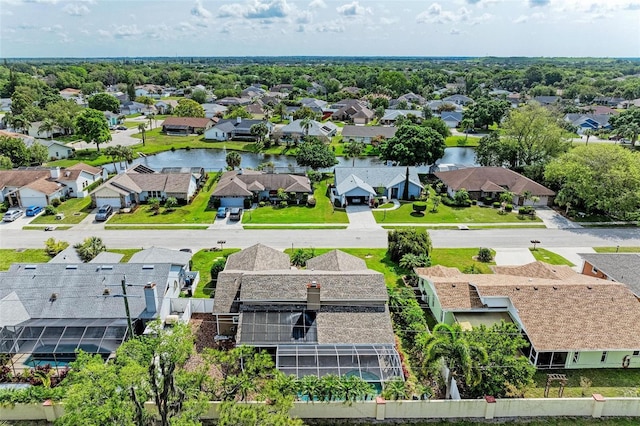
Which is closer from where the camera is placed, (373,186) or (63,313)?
(63,313)

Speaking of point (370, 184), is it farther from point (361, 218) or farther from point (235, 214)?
point (235, 214)

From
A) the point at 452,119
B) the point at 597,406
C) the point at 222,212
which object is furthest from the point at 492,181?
the point at 452,119

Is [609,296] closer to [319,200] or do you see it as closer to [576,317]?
[576,317]

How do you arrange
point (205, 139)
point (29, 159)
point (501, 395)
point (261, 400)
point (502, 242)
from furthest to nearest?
point (205, 139), point (29, 159), point (502, 242), point (501, 395), point (261, 400)

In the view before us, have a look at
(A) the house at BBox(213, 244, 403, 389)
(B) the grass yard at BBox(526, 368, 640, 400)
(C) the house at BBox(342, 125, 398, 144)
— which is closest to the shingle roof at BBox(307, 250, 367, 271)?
(A) the house at BBox(213, 244, 403, 389)

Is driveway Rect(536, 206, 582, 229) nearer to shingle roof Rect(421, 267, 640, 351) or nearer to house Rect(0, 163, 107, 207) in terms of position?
shingle roof Rect(421, 267, 640, 351)

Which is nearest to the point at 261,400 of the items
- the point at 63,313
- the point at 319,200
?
the point at 63,313
